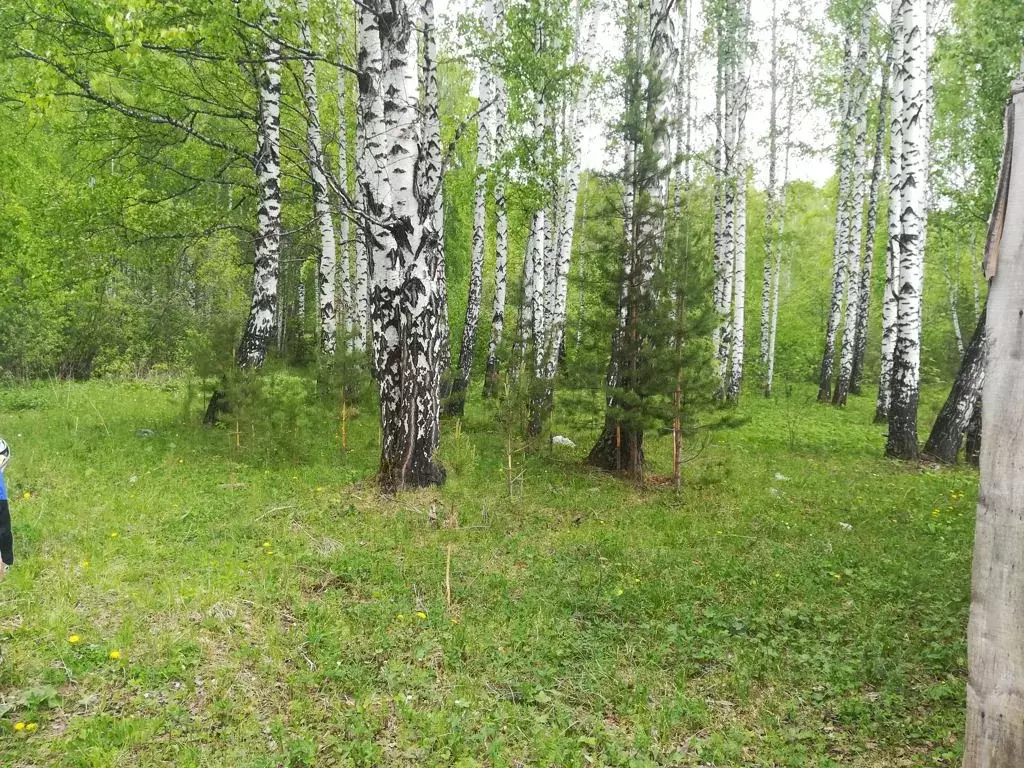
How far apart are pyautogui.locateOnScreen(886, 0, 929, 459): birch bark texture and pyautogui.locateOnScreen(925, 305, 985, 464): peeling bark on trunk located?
0.36 meters

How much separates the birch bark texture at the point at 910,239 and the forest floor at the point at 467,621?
8.79ft

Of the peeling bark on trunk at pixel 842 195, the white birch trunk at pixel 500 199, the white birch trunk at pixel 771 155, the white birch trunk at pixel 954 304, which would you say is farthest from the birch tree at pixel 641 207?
the white birch trunk at pixel 954 304

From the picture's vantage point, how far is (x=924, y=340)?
2958 cm

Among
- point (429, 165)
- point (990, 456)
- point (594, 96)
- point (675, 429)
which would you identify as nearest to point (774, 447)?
point (675, 429)

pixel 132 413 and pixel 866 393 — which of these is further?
pixel 866 393

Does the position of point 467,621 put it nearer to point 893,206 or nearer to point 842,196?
point 893,206

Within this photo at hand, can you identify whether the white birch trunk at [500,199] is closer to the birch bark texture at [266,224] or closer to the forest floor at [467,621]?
the birch bark texture at [266,224]

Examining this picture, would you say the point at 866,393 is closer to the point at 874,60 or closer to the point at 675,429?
the point at 874,60

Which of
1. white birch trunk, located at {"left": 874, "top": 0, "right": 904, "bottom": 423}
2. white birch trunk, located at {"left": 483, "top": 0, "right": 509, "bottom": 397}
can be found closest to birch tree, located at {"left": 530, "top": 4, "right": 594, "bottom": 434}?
white birch trunk, located at {"left": 483, "top": 0, "right": 509, "bottom": 397}

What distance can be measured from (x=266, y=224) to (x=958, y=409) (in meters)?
12.1

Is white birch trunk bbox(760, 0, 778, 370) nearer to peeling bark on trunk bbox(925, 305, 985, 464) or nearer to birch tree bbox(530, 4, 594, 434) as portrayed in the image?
birch tree bbox(530, 4, 594, 434)

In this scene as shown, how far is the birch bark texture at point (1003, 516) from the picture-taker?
1969 mm

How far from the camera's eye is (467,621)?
4.85 meters

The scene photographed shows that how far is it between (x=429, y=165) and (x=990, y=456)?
9.61 meters
